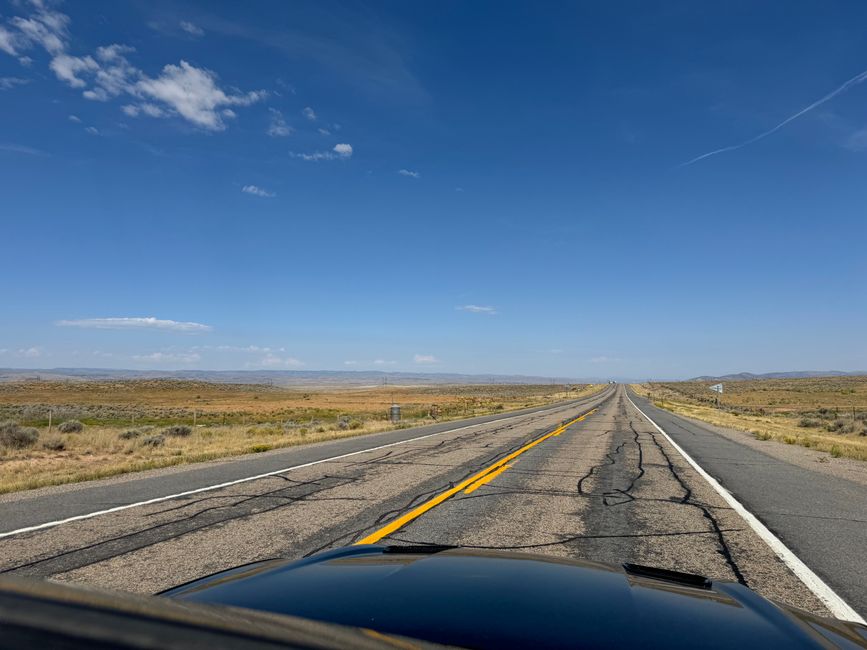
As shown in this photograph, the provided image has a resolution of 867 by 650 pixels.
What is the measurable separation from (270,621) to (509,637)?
0.99m

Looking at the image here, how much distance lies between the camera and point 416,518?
23.6 ft

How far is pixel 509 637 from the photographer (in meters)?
1.97

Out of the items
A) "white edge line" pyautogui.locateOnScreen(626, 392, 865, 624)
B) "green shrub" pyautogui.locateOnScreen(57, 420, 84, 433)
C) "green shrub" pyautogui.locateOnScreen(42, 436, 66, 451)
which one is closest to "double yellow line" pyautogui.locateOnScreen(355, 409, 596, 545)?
"white edge line" pyautogui.locateOnScreen(626, 392, 865, 624)

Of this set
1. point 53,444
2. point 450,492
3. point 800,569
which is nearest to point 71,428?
point 53,444

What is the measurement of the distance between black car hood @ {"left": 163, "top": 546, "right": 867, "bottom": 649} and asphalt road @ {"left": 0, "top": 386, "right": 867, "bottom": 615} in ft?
8.24

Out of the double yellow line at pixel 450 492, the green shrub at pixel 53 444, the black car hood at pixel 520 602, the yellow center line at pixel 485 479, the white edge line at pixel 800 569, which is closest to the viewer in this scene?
the black car hood at pixel 520 602

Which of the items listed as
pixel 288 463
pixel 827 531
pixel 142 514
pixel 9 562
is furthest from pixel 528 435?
pixel 9 562

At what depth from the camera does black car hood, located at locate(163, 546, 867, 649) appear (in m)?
2.06

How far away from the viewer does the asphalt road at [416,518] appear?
5418mm

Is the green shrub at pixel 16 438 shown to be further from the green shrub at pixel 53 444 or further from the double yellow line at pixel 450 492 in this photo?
the double yellow line at pixel 450 492

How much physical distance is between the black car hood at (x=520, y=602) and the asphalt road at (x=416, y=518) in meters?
2.51

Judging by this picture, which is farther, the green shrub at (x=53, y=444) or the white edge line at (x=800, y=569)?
the green shrub at (x=53, y=444)

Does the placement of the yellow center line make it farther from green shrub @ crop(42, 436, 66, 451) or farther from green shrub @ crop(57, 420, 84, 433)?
green shrub @ crop(57, 420, 84, 433)

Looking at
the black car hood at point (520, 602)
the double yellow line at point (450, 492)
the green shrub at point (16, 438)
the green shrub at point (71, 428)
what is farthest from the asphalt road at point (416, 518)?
the green shrub at point (71, 428)
